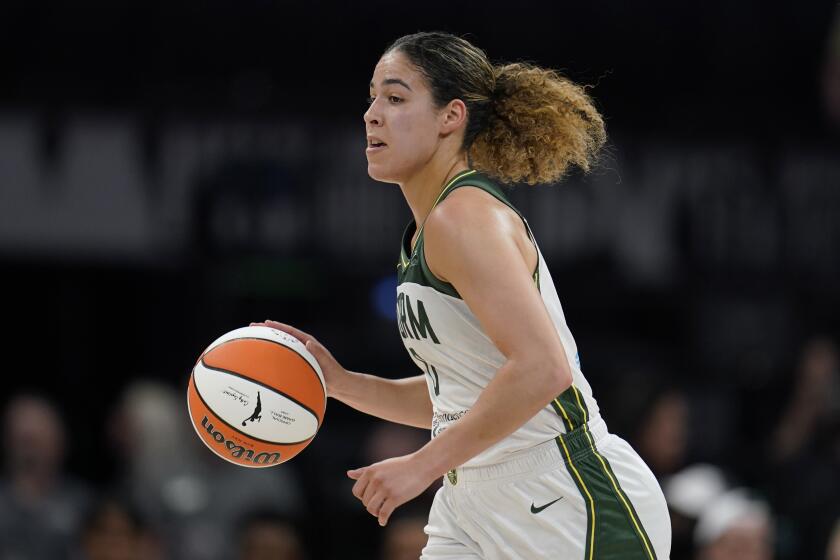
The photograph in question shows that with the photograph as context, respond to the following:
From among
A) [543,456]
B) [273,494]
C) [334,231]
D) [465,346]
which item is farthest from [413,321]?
[334,231]

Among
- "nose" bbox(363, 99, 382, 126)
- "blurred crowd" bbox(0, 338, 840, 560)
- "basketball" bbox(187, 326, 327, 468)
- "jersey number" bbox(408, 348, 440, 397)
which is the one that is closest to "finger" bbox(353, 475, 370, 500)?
"jersey number" bbox(408, 348, 440, 397)

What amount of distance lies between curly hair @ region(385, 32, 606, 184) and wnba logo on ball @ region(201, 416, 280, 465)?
1.04 metres

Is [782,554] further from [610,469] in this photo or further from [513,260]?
[513,260]

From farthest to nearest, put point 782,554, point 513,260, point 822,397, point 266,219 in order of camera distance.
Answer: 1. point 266,219
2. point 822,397
3. point 782,554
4. point 513,260

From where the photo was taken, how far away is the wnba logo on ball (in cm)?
393

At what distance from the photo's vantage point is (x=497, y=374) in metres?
3.35

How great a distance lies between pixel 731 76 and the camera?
397 inches

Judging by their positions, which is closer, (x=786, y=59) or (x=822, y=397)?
(x=822, y=397)

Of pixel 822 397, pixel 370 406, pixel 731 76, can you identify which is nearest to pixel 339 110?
pixel 731 76

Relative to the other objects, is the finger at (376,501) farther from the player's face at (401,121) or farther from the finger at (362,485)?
the player's face at (401,121)

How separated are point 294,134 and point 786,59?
383 cm

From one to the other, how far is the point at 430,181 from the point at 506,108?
12.5 inches

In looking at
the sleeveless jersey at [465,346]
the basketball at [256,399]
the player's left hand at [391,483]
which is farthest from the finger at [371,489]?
the basketball at [256,399]

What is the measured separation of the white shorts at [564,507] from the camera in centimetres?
355
